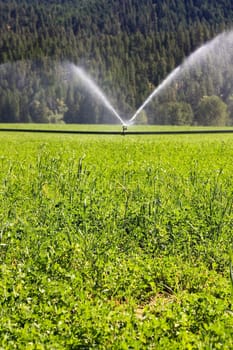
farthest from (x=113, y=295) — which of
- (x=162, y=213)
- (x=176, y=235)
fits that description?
(x=162, y=213)

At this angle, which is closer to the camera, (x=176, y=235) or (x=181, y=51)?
(x=176, y=235)

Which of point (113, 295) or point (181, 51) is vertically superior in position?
point (181, 51)

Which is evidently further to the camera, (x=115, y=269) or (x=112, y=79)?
(x=112, y=79)

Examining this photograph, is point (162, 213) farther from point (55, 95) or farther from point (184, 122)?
point (55, 95)

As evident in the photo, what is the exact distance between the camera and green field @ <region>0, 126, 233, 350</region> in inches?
203

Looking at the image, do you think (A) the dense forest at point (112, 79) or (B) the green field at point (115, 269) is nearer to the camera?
(B) the green field at point (115, 269)

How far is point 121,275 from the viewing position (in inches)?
268

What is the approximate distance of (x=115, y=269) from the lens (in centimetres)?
692

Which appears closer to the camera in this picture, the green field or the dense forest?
the green field

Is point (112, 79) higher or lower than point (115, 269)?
higher

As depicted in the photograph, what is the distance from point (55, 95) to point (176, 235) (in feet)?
446

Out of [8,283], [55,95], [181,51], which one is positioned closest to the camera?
[8,283]

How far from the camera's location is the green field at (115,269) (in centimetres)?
516

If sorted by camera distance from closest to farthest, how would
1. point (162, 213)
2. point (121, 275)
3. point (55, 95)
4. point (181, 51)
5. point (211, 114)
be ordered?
point (121, 275) < point (162, 213) < point (211, 114) < point (55, 95) < point (181, 51)
